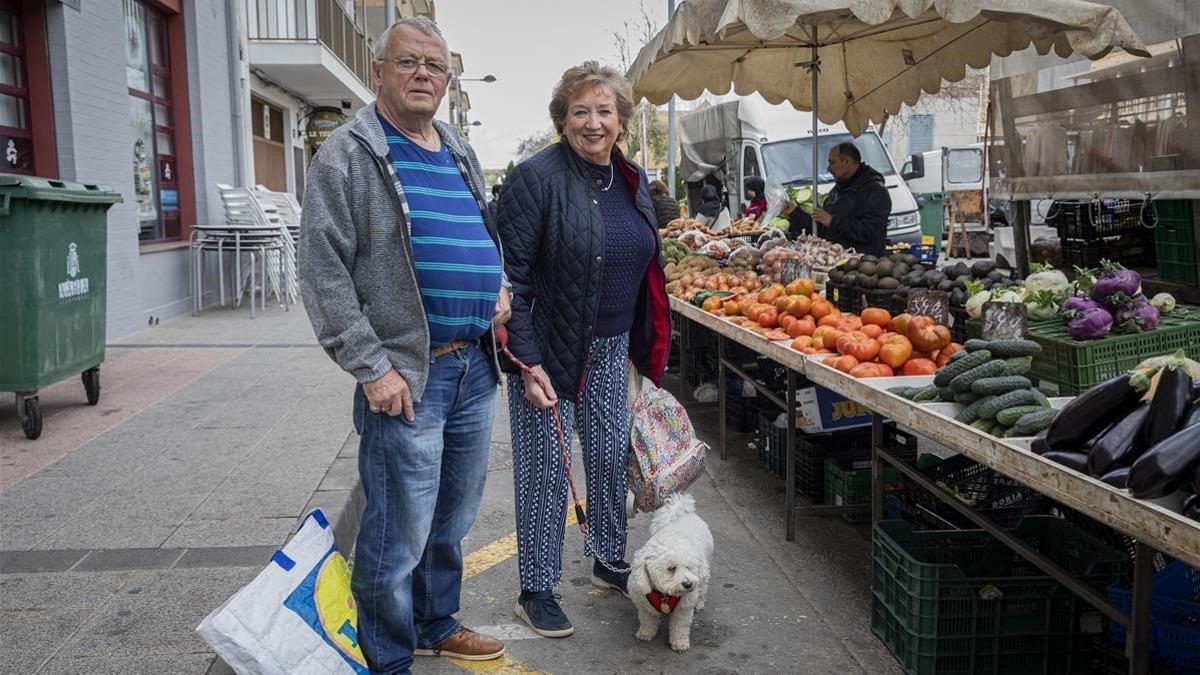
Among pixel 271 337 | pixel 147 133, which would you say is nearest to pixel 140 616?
pixel 271 337

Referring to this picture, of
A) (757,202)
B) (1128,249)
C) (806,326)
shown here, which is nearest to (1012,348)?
(806,326)

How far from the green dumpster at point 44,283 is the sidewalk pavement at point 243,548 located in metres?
0.44

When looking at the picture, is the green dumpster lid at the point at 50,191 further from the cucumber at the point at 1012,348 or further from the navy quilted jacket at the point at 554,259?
the cucumber at the point at 1012,348

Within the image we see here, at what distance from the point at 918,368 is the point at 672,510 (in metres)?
1.19

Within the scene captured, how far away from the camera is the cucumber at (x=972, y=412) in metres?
3.25

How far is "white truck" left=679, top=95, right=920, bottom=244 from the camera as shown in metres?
16.3

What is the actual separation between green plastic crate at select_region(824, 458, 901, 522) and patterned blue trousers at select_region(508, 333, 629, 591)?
1.66 m

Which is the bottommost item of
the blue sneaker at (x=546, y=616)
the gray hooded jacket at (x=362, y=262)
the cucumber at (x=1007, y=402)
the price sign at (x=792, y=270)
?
the blue sneaker at (x=546, y=616)

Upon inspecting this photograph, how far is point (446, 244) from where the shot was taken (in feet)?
9.78

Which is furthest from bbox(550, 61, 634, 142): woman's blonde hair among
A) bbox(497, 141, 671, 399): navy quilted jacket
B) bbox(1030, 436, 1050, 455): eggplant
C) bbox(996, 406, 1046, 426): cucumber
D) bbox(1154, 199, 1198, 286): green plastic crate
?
bbox(1154, 199, 1198, 286): green plastic crate

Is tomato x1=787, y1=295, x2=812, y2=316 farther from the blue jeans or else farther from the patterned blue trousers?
the blue jeans

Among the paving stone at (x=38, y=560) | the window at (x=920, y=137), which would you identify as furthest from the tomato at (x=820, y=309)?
the window at (x=920, y=137)

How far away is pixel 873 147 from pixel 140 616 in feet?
48.7

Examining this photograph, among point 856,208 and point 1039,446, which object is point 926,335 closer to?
point 1039,446
